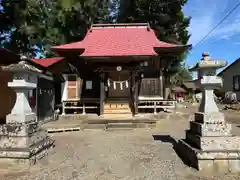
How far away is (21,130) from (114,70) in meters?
8.57

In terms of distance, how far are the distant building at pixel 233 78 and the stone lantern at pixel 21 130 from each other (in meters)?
24.1

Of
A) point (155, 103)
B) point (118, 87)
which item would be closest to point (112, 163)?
point (155, 103)

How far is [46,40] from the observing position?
76.8ft

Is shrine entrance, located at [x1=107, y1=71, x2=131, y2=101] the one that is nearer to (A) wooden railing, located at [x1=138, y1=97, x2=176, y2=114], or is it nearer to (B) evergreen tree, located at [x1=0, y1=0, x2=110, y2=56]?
(A) wooden railing, located at [x1=138, y1=97, x2=176, y2=114]

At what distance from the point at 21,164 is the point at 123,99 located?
31.1 ft

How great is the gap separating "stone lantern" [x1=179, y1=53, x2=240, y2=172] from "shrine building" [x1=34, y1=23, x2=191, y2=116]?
22.0 ft

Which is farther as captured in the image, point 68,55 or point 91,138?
point 68,55

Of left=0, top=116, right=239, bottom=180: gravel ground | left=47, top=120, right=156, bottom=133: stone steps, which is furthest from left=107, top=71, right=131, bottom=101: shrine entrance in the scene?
left=0, top=116, right=239, bottom=180: gravel ground

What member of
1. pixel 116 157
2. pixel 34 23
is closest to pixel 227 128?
pixel 116 157

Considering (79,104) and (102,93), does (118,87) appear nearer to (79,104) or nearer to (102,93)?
(102,93)

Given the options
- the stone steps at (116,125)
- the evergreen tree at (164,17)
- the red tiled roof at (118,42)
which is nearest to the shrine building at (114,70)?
the red tiled roof at (118,42)

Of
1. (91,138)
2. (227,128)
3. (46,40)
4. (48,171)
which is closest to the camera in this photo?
(48,171)

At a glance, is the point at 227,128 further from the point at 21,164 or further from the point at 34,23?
the point at 34,23

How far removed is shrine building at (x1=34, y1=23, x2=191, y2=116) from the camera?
44.1 ft
